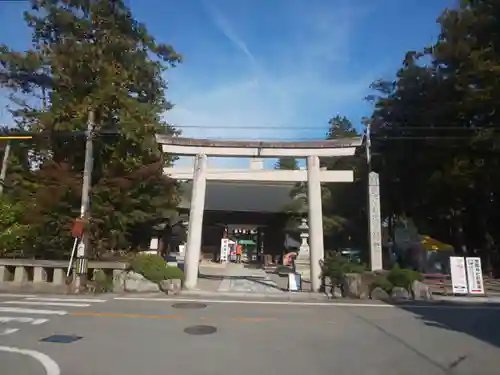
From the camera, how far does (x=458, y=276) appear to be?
16156mm

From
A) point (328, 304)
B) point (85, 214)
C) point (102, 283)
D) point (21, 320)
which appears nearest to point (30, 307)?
point (21, 320)

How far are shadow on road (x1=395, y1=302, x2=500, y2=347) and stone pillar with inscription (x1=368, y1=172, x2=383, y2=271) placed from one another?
350 cm

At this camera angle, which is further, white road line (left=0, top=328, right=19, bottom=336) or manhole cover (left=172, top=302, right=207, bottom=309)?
manhole cover (left=172, top=302, right=207, bottom=309)

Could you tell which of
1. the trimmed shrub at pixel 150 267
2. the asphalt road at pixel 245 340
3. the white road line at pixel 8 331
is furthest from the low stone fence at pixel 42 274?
the white road line at pixel 8 331

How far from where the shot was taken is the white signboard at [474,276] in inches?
633

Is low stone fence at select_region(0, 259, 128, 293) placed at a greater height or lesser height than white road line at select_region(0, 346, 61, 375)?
greater

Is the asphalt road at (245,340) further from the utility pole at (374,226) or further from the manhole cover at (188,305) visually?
the utility pole at (374,226)

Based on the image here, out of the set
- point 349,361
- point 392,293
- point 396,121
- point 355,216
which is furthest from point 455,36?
point 349,361

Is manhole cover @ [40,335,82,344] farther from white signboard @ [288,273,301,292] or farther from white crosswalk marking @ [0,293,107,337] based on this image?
white signboard @ [288,273,301,292]

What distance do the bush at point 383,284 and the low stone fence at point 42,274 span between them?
9440 mm

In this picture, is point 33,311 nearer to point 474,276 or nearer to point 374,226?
point 374,226

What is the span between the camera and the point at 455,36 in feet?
81.9

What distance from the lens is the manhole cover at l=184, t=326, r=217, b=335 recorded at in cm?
852

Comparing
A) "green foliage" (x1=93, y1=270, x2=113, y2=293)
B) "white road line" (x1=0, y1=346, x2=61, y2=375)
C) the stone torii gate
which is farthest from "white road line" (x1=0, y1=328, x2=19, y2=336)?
the stone torii gate
